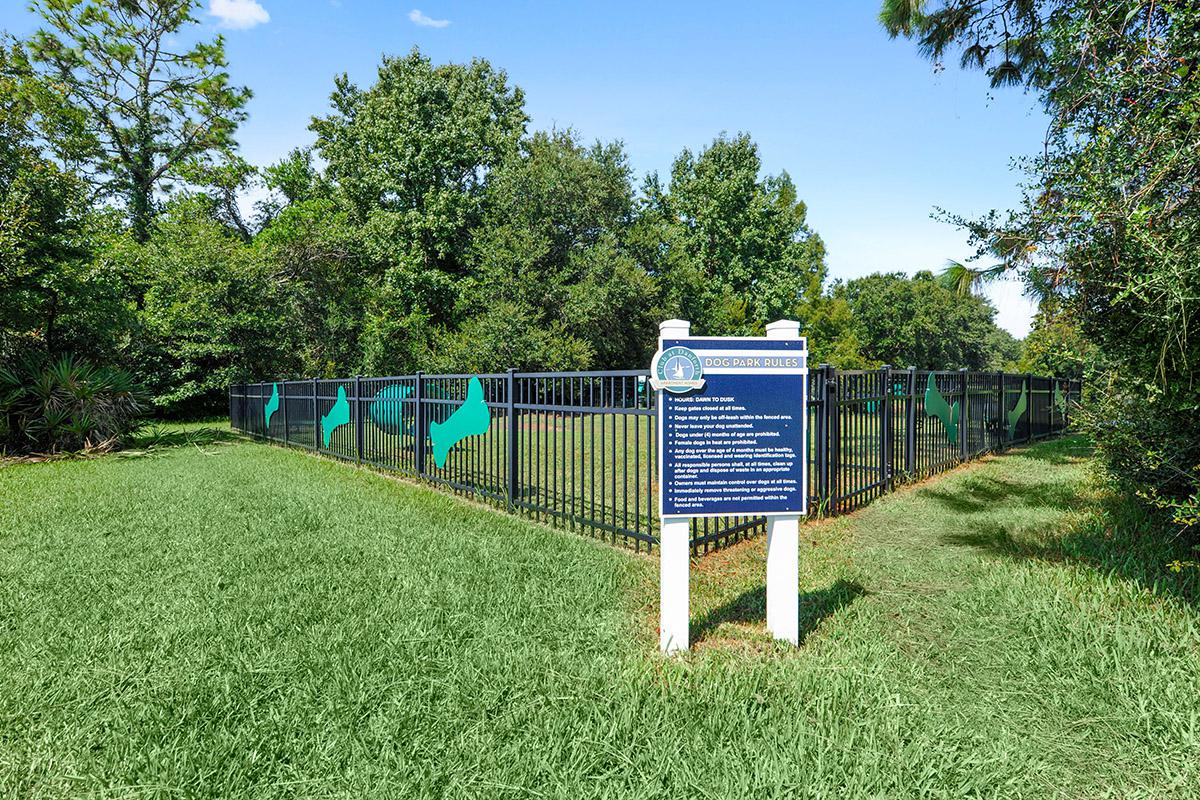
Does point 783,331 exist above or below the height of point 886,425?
above

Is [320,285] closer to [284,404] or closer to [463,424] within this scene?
[284,404]

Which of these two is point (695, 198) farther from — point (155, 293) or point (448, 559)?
point (448, 559)

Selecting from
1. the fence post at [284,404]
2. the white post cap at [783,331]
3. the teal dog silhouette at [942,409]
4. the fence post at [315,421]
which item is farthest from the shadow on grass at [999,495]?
the fence post at [284,404]

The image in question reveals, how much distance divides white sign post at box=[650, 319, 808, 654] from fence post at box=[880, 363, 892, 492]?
186 inches

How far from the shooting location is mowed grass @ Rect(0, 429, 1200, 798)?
92.8 inches

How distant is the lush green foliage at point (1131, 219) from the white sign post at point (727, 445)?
1849 mm

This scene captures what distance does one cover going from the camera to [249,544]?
5492mm

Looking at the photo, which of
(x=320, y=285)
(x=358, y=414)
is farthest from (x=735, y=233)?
(x=358, y=414)

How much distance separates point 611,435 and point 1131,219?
6.86 m

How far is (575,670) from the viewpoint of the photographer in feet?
10.2

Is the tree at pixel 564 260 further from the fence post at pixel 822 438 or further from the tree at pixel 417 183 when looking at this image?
the fence post at pixel 822 438

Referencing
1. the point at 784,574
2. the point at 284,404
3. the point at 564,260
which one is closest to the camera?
the point at 784,574

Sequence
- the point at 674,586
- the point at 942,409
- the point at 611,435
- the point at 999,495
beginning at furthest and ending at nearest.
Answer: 1. the point at 942,409
2. the point at 611,435
3. the point at 999,495
4. the point at 674,586

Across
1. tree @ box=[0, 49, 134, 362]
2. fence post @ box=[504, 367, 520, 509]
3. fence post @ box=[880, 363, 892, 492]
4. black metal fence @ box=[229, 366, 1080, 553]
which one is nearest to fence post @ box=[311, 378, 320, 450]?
black metal fence @ box=[229, 366, 1080, 553]
